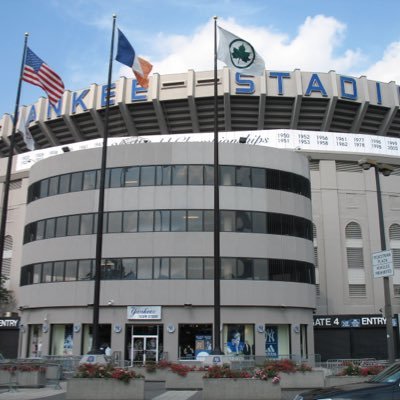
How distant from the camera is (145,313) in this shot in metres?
37.6

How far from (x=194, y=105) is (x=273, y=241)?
23.9 metres

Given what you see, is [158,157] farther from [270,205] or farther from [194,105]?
[194,105]

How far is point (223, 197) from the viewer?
129 feet

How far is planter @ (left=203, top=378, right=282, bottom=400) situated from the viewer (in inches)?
717

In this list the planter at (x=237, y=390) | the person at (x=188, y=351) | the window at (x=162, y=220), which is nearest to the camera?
the planter at (x=237, y=390)

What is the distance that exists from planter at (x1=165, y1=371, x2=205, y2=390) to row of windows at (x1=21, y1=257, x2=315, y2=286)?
1328 centimetres

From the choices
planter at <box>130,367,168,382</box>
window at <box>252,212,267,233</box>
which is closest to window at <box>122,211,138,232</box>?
window at <box>252,212,267,233</box>

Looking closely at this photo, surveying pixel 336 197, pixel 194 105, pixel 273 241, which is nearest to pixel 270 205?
pixel 273 241

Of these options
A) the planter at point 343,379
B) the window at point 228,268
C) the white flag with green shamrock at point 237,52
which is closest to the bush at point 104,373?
the planter at point 343,379

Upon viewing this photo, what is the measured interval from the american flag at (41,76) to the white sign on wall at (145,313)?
15998 millimetres

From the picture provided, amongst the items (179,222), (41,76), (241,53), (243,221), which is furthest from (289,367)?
(41,76)

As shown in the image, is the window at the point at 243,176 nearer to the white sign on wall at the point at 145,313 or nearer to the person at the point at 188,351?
the white sign on wall at the point at 145,313

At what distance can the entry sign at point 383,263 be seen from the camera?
1822 centimetres

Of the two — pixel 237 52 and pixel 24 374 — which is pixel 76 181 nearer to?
pixel 237 52
